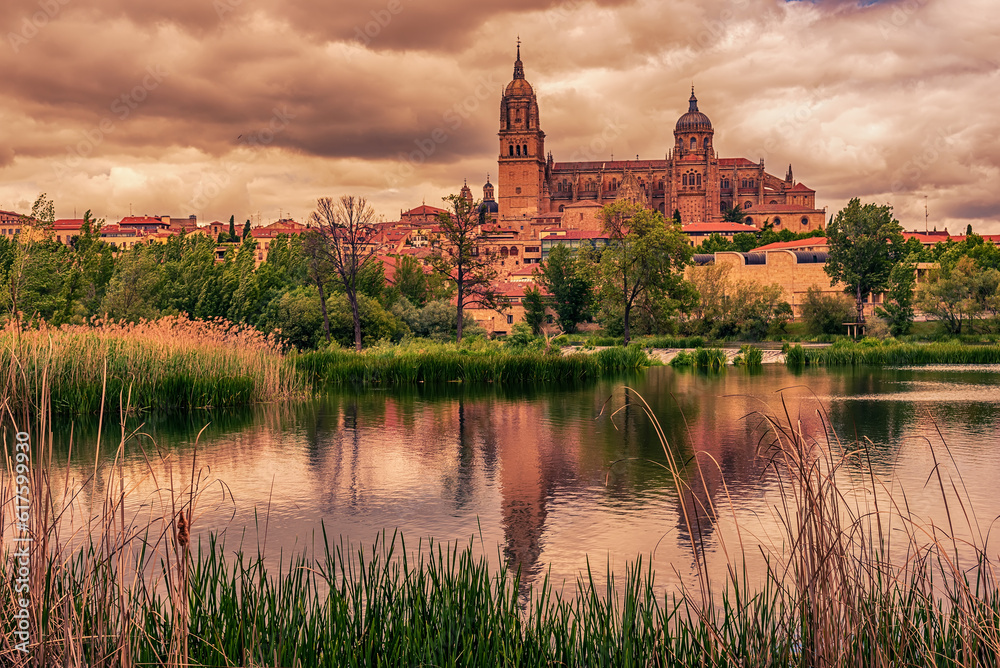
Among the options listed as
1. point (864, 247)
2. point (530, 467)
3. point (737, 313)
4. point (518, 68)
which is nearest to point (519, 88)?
point (518, 68)

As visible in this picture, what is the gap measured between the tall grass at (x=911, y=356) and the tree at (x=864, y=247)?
72.3 ft

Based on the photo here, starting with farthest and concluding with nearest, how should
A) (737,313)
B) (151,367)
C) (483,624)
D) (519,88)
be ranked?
(519,88)
(737,313)
(151,367)
(483,624)

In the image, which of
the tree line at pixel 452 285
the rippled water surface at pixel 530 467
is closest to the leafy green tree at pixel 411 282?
the tree line at pixel 452 285

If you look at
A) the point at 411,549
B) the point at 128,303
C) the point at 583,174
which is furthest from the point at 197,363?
the point at 583,174

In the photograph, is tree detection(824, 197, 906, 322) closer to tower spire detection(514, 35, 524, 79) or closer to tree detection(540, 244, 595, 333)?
tree detection(540, 244, 595, 333)

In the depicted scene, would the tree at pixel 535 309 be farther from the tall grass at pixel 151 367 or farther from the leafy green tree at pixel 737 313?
the tall grass at pixel 151 367

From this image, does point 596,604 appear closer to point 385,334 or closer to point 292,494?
point 292,494

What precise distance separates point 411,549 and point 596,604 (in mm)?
2702

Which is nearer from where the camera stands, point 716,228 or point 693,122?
point 716,228

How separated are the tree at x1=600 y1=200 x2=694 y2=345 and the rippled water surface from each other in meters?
27.4

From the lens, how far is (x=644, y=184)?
463 ft

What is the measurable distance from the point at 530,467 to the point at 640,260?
3795 cm

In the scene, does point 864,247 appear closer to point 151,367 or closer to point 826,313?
point 826,313

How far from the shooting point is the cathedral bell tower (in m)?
135
